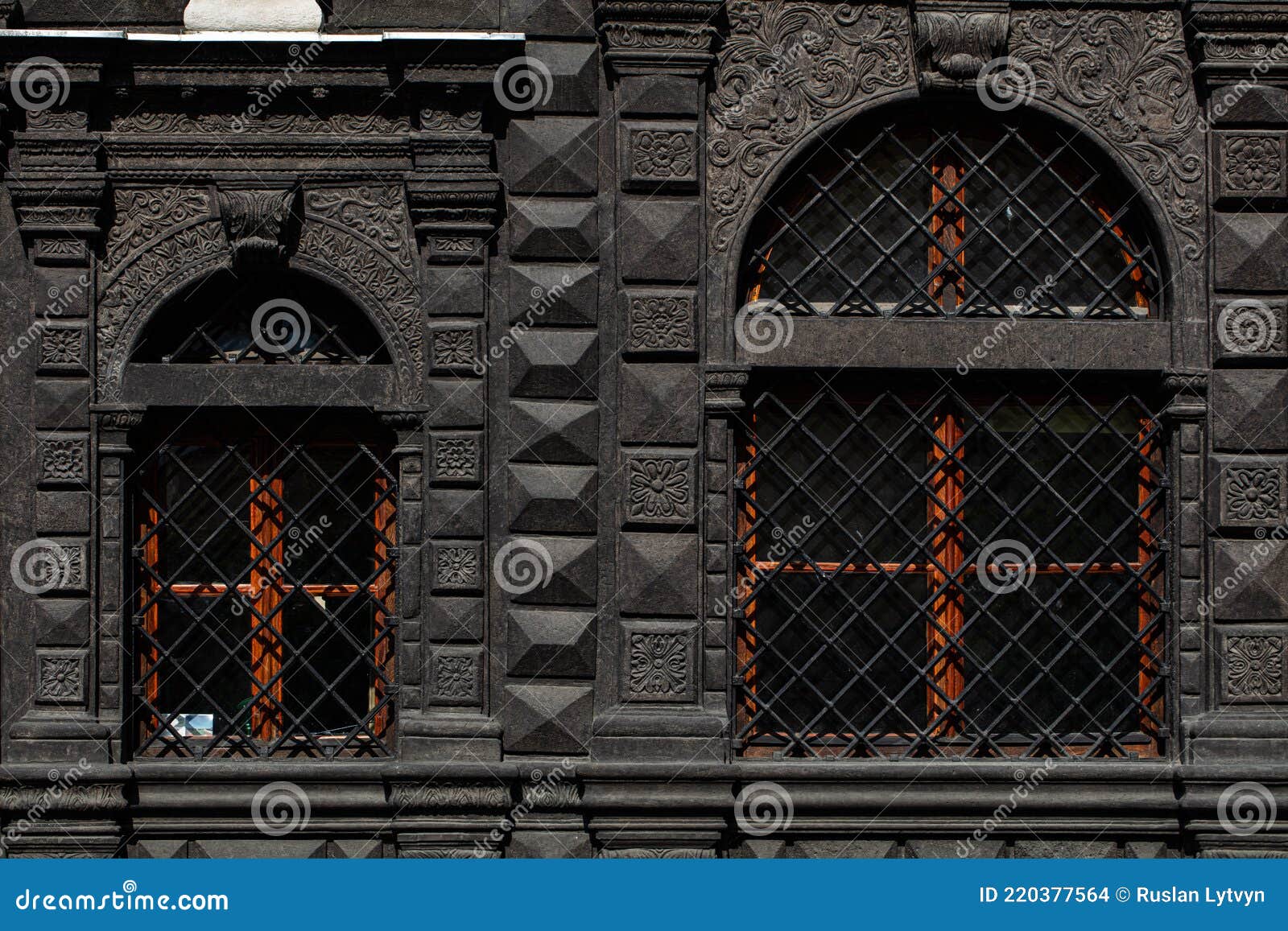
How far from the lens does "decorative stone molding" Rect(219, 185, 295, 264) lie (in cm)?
665

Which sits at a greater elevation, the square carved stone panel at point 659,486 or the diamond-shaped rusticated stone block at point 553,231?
the diamond-shaped rusticated stone block at point 553,231

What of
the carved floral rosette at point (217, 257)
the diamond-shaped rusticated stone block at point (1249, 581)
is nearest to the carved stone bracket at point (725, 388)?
the carved floral rosette at point (217, 257)

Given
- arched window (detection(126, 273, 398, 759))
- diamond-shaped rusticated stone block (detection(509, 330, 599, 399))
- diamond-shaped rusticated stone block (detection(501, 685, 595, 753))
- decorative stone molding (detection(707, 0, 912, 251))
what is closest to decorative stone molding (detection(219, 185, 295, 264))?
arched window (detection(126, 273, 398, 759))

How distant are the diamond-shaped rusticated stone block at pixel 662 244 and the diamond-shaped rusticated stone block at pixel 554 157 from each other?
33 centimetres

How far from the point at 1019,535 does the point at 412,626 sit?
3217 millimetres

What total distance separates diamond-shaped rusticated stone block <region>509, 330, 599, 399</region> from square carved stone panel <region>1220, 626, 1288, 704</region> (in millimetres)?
3555

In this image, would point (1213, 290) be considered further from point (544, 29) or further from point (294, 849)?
point (294, 849)

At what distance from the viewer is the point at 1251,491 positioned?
676 centimetres

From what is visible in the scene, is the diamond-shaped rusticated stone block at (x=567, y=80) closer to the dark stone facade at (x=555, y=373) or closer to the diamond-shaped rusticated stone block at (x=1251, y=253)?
the dark stone facade at (x=555, y=373)

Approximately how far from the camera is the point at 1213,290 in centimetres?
678

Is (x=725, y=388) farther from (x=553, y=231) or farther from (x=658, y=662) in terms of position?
(x=658, y=662)

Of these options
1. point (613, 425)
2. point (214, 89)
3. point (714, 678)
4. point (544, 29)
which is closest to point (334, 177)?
point (214, 89)

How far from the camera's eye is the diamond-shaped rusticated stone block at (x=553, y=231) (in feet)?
22.1

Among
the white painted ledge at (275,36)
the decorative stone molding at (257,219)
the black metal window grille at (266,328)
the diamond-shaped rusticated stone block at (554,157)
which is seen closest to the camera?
the white painted ledge at (275,36)
